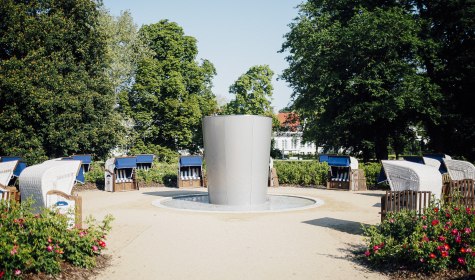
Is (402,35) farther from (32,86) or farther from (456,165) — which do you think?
(32,86)

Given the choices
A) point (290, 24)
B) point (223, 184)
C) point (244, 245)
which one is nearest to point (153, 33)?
point (290, 24)

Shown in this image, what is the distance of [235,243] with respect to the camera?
8.63 metres

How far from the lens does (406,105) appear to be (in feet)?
84.5

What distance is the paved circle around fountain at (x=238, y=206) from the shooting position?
13.3 meters

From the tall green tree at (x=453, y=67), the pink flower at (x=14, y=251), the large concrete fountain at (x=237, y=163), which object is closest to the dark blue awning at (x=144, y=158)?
the large concrete fountain at (x=237, y=163)

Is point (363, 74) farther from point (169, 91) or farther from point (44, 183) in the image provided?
point (44, 183)

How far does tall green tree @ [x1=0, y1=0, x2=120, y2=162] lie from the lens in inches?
955

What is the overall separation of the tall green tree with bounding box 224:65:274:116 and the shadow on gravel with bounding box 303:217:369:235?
4206 cm

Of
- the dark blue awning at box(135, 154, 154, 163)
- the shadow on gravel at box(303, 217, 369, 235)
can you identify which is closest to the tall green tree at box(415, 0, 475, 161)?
the dark blue awning at box(135, 154, 154, 163)

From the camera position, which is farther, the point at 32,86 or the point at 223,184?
the point at 32,86

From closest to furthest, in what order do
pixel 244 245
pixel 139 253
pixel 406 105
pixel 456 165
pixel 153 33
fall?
1. pixel 139 253
2. pixel 244 245
3. pixel 456 165
4. pixel 406 105
5. pixel 153 33

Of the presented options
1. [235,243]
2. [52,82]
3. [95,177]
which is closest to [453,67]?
[95,177]

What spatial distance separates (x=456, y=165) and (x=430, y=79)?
14.7m

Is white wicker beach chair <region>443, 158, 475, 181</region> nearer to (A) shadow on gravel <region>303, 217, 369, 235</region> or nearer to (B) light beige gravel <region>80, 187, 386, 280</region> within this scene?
(B) light beige gravel <region>80, 187, 386, 280</region>
